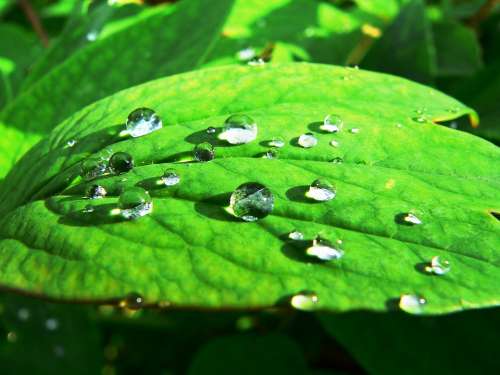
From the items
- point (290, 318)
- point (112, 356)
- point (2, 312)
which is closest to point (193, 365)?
point (290, 318)

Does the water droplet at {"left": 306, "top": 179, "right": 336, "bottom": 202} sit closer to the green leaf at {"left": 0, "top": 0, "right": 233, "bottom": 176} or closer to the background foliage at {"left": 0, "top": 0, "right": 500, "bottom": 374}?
the background foliage at {"left": 0, "top": 0, "right": 500, "bottom": 374}

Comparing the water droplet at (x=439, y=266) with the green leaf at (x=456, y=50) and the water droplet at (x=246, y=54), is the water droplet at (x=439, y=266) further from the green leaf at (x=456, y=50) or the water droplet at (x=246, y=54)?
the green leaf at (x=456, y=50)

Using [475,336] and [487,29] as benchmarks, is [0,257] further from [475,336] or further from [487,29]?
[487,29]

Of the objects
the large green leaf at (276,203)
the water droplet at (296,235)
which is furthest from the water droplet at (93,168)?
the water droplet at (296,235)

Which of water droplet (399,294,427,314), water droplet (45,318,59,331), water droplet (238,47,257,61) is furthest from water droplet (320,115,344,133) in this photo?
water droplet (45,318,59,331)

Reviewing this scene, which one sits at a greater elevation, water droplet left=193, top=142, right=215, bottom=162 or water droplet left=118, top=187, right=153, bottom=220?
water droplet left=193, top=142, right=215, bottom=162

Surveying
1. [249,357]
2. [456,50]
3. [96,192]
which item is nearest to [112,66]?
[96,192]
